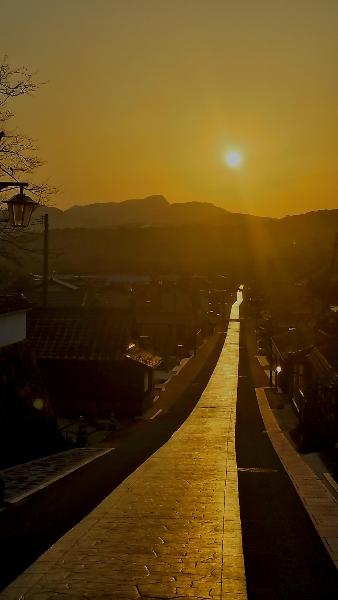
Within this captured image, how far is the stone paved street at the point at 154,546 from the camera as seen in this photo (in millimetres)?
7172

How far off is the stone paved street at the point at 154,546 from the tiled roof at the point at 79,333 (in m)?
17.4

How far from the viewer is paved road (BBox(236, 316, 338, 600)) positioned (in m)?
7.45

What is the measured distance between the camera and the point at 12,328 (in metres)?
16.9

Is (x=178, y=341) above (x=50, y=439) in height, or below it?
above

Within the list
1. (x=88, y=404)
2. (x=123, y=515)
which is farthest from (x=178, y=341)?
(x=123, y=515)

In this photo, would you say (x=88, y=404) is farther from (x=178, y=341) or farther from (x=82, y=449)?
(x=178, y=341)

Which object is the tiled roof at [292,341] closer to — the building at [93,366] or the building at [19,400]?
the building at [93,366]

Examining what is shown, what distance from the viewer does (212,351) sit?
2805 inches

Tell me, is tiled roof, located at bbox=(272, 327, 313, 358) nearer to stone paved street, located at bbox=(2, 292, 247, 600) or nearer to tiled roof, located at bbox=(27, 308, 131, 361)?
tiled roof, located at bbox=(27, 308, 131, 361)

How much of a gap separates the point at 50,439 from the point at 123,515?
7890mm

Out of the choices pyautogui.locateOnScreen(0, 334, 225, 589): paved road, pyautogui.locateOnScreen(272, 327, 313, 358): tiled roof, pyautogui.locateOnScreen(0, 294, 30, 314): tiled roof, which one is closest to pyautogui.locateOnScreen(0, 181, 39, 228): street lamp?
pyautogui.locateOnScreen(0, 334, 225, 589): paved road

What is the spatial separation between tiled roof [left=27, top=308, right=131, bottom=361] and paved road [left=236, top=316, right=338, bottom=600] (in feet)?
53.9

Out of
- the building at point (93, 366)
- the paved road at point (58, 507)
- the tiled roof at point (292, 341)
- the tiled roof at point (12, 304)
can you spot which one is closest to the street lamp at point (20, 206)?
the paved road at point (58, 507)

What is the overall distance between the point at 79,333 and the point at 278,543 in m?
25.5
